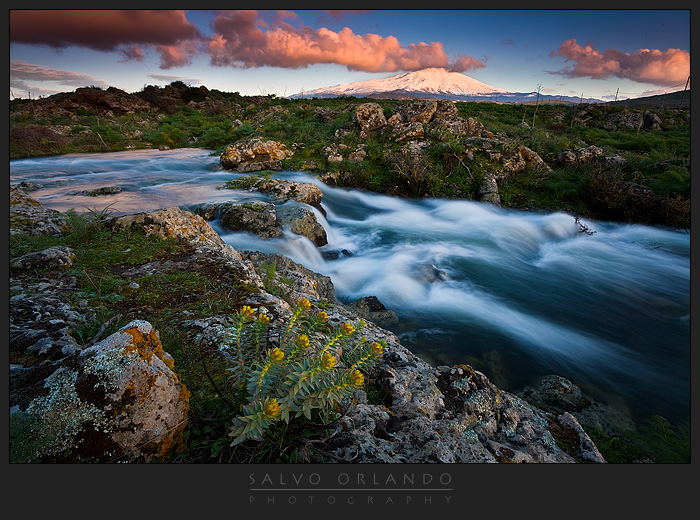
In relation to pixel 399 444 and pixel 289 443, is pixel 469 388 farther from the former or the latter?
pixel 289 443

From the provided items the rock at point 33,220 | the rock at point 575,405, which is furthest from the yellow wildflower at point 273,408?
the rock at point 33,220

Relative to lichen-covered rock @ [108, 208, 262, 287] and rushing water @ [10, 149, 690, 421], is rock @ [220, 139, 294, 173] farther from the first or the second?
lichen-covered rock @ [108, 208, 262, 287]

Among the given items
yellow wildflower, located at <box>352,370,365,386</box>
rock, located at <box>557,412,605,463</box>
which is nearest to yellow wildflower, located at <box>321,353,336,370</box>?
yellow wildflower, located at <box>352,370,365,386</box>

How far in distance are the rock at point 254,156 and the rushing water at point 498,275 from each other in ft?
2.39

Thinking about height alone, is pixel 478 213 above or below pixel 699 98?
below

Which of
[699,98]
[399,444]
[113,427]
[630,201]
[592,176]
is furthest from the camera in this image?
[592,176]

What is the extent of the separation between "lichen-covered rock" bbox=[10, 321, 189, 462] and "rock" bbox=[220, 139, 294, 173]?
12783 millimetres

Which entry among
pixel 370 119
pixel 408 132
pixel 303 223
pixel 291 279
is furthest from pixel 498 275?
pixel 370 119

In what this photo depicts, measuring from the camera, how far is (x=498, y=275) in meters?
8.80

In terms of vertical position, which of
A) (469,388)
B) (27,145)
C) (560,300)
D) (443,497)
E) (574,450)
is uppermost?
(27,145)

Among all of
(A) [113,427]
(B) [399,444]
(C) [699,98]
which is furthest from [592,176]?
(A) [113,427]

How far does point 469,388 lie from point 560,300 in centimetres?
636

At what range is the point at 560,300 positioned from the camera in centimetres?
789

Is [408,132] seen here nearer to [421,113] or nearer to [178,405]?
[421,113]
